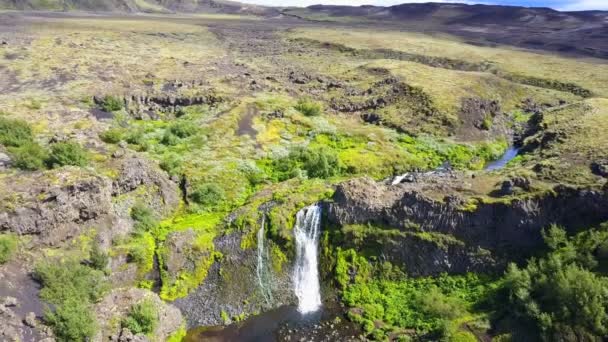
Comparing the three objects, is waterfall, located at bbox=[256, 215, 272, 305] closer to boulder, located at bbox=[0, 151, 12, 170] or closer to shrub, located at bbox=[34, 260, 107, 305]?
shrub, located at bbox=[34, 260, 107, 305]

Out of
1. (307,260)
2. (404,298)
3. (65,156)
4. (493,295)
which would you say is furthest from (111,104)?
(493,295)

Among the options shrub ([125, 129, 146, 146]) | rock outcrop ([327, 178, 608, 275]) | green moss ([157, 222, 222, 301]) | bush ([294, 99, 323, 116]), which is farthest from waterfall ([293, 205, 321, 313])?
bush ([294, 99, 323, 116])

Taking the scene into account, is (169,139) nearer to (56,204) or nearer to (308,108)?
(56,204)

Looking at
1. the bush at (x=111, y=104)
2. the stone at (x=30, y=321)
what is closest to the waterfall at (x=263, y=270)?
the stone at (x=30, y=321)

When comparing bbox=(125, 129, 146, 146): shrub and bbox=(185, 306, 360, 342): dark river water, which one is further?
bbox=(125, 129, 146, 146): shrub

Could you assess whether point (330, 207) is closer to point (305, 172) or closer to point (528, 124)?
point (305, 172)

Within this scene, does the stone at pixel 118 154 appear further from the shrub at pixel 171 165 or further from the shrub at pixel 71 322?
the shrub at pixel 71 322

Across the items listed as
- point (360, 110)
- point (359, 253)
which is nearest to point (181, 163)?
point (359, 253)
